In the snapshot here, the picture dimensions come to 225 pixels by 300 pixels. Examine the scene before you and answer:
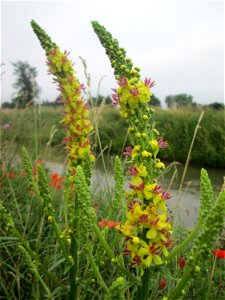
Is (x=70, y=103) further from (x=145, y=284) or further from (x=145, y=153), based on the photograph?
(x=145, y=284)

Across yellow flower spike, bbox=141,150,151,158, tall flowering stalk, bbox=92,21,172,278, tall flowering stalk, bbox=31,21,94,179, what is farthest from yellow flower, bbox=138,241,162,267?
tall flowering stalk, bbox=31,21,94,179

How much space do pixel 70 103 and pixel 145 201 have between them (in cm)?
95

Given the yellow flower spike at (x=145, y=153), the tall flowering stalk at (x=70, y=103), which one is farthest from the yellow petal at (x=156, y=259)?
the tall flowering stalk at (x=70, y=103)

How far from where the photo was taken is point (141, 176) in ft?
3.82

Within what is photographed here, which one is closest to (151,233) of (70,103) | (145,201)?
(145,201)

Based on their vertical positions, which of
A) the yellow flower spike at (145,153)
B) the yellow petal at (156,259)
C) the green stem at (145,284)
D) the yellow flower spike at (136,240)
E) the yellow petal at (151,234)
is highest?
the yellow flower spike at (145,153)

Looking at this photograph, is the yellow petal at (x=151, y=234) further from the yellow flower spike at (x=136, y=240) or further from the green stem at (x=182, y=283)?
the green stem at (x=182, y=283)

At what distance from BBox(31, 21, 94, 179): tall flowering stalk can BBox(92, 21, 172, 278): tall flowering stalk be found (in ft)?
2.16

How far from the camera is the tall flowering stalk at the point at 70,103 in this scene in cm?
190

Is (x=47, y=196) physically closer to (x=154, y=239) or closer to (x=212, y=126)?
(x=154, y=239)

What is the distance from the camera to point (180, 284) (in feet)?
3.57

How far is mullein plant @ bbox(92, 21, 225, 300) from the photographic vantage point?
1.06 m

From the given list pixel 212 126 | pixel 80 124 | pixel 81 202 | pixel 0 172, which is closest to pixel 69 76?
pixel 80 124

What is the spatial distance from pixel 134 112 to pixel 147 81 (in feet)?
0.40
